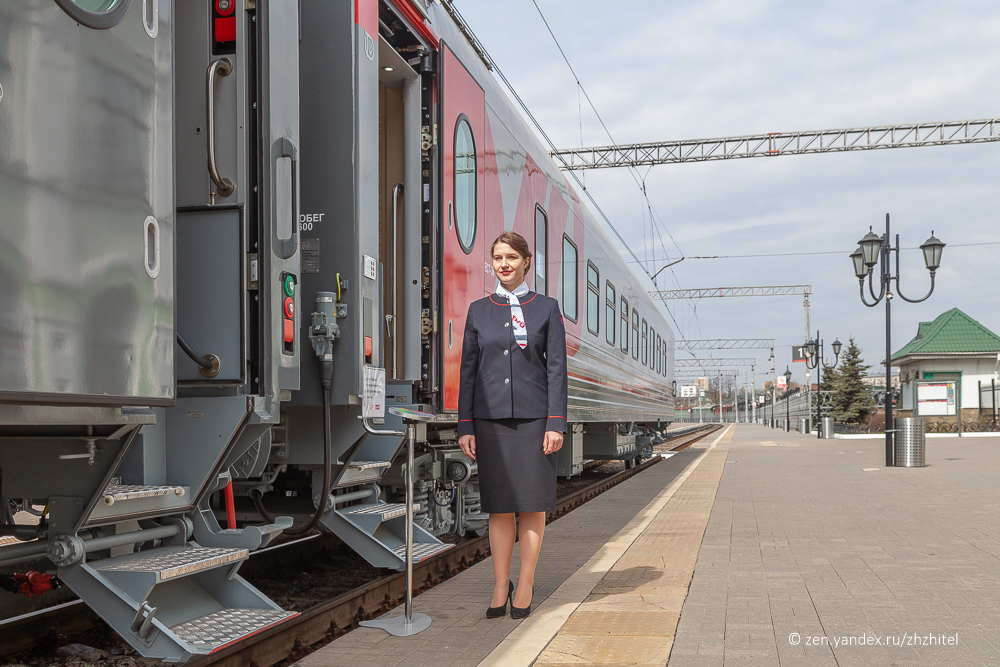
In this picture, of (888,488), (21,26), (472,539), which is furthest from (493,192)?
(888,488)

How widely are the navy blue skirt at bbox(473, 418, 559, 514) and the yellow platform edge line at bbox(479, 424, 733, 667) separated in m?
0.55

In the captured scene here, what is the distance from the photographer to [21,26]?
107 inches

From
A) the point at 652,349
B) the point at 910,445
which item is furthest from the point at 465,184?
the point at 910,445

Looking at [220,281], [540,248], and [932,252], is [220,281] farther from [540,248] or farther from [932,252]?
[932,252]

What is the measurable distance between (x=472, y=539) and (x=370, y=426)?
2.51 metres

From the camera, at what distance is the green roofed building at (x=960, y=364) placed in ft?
135

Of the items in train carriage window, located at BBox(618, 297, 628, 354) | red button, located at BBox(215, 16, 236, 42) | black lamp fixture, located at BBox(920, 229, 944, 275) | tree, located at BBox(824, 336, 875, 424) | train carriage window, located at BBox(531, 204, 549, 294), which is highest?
black lamp fixture, located at BBox(920, 229, 944, 275)

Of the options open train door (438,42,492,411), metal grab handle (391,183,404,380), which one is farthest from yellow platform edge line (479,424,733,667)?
metal grab handle (391,183,404,380)

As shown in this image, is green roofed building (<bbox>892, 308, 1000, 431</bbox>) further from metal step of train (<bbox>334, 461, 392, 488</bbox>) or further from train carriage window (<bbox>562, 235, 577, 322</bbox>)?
metal step of train (<bbox>334, 461, 392, 488</bbox>)

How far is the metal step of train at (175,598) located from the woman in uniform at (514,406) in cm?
113

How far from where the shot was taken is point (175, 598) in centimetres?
379

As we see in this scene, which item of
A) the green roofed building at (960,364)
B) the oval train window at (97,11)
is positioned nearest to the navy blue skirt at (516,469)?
the oval train window at (97,11)

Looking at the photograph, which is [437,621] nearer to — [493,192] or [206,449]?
[206,449]

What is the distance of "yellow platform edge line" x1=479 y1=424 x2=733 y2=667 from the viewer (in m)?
3.89
